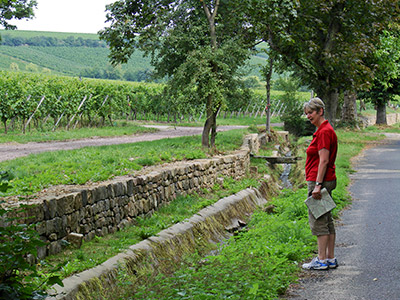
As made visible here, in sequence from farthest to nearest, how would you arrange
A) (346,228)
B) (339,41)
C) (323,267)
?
(339,41), (346,228), (323,267)

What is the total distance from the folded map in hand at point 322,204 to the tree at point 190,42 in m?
9.84

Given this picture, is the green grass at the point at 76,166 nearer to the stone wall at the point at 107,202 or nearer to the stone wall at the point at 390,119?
the stone wall at the point at 107,202

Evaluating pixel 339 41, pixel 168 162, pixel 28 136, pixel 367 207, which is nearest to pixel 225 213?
pixel 168 162

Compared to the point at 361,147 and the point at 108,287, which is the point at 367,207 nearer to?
the point at 108,287

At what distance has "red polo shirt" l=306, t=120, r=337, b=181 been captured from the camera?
6293 millimetres

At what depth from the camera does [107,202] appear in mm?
8828

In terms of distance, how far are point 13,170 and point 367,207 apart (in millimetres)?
7272

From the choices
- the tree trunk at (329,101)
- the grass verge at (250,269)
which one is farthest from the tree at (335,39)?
the grass verge at (250,269)

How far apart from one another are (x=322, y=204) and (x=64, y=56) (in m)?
106

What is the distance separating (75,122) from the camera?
2834 centimetres

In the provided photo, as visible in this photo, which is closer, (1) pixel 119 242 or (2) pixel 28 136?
(1) pixel 119 242

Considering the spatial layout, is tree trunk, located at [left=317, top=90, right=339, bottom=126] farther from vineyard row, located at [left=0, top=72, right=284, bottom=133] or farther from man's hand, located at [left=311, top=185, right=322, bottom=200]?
man's hand, located at [left=311, top=185, right=322, bottom=200]

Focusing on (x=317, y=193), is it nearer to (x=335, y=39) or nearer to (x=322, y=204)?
(x=322, y=204)

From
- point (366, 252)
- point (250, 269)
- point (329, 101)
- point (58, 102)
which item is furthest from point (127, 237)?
point (58, 102)
